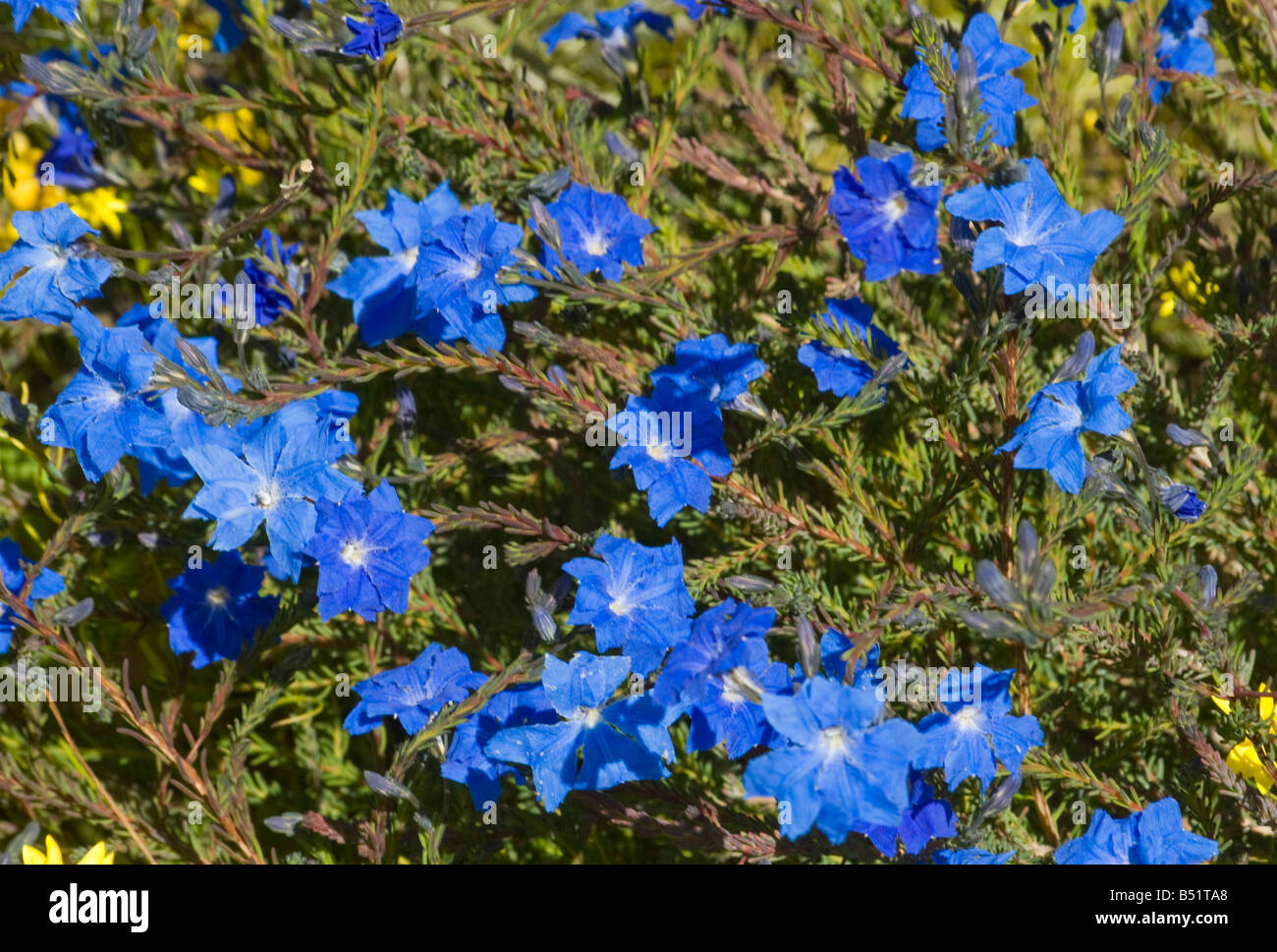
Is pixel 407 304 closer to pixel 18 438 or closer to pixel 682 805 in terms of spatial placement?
pixel 18 438

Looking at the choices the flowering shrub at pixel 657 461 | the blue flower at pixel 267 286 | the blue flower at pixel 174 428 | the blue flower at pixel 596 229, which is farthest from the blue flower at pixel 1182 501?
the blue flower at pixel 267 286

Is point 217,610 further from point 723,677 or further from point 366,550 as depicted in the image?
point 723,677

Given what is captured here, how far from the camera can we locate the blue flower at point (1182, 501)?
176 cm

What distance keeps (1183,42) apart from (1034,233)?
1051mm

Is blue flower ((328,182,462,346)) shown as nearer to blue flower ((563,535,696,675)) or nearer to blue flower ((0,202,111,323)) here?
blue flower ((0,202,111,323))

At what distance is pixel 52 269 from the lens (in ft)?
6.68

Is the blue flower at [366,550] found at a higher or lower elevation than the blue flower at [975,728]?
higher

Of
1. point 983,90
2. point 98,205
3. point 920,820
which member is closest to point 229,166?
point 98,205

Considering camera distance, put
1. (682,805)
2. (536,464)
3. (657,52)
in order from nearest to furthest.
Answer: (682,805), (536,464), (657,52)

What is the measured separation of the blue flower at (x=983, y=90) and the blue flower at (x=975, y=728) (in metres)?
0.94

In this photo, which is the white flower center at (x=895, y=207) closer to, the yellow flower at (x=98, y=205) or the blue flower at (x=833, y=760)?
the blue flower at (x=833, y=760)

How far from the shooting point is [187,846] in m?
2.22

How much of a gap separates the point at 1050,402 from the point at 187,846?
1871mm
